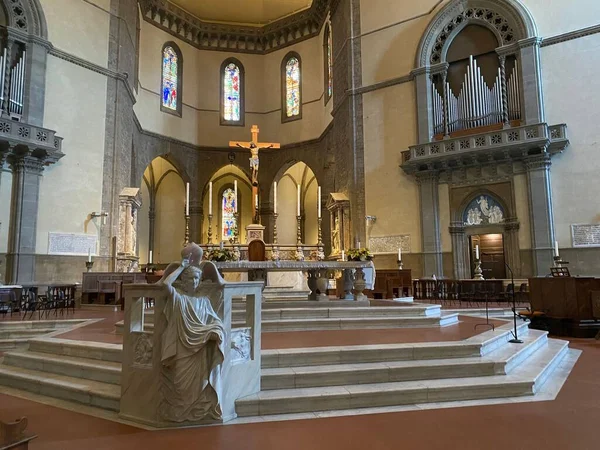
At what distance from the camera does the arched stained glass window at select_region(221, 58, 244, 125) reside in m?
23.1

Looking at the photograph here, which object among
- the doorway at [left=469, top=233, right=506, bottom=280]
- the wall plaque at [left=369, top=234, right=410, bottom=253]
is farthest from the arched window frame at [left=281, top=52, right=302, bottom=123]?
the doorway at [left=469, top=233, right=506, bottom=280]

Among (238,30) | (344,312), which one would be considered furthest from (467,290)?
(238,30)

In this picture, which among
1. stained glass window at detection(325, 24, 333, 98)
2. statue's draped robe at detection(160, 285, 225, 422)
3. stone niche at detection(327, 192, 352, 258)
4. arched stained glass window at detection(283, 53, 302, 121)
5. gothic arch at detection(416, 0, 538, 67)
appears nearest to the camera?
statue's draped robe at detection(160, 285, 225, 422)

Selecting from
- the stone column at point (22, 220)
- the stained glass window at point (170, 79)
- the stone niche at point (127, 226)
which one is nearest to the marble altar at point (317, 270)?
the stone column at point (22, 220)

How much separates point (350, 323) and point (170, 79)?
17830mm

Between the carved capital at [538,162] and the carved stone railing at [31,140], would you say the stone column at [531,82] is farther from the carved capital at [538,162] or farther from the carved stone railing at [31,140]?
the carved stone railing at [31,140]

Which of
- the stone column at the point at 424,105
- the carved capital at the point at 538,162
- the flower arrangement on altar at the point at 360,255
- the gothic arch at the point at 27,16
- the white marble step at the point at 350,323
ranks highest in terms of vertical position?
the gothic arch at the point at 27,16

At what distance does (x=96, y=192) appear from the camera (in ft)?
47.2

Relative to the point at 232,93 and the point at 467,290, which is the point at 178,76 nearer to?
the point at 232,93

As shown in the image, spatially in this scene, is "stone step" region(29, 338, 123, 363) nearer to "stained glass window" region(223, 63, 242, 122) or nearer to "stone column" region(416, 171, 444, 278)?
"stone column" region(416, 171, 444, 278)

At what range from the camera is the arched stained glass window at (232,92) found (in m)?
23.1

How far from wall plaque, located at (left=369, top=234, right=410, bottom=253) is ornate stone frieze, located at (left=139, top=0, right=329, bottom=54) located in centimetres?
1125

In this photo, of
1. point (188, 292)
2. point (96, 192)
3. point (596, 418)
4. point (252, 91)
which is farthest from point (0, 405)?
point (252, 91)

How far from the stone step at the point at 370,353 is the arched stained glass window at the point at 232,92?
19.6 metres
